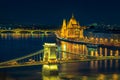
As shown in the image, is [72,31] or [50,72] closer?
[50,72]

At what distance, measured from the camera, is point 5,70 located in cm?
1933

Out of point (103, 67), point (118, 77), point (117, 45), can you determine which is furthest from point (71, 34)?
point (118, 77)

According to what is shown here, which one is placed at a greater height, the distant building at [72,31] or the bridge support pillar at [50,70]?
the distant building at [72,31]

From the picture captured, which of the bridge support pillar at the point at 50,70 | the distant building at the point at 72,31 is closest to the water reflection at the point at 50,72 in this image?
the bridge support pillar at the point at 50,70

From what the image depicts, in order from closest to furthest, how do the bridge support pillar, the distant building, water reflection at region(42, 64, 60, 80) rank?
1. water reflection at region(42, 64, 60, 80)
2. the bridge support pillar
3. the distant building

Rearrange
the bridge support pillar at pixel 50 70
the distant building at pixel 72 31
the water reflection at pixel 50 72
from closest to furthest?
the water reflection at pixel 50 72
the bridge support pillar at pixel 50 70
the distant building at pixel 72 31

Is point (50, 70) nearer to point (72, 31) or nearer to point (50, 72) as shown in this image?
point (50, 72)

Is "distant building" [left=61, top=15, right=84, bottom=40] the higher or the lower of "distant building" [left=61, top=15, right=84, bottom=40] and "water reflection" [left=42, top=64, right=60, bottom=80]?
the higher

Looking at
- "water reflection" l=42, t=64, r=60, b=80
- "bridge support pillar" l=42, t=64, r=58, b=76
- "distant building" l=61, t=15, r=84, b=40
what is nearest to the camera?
"water reflection" l=42, t=64, r=60, b=80

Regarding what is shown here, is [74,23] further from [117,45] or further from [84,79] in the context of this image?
[84,79]

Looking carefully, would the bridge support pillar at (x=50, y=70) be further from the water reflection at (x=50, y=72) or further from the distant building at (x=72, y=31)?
the distant building at (x=72, y=31)

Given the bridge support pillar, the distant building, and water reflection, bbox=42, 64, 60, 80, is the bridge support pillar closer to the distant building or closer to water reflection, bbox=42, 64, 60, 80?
water reflection, bbox=42, 64, 60, 80

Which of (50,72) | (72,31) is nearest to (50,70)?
(50,72)

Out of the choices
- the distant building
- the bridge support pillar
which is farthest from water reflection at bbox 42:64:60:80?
the distant building
